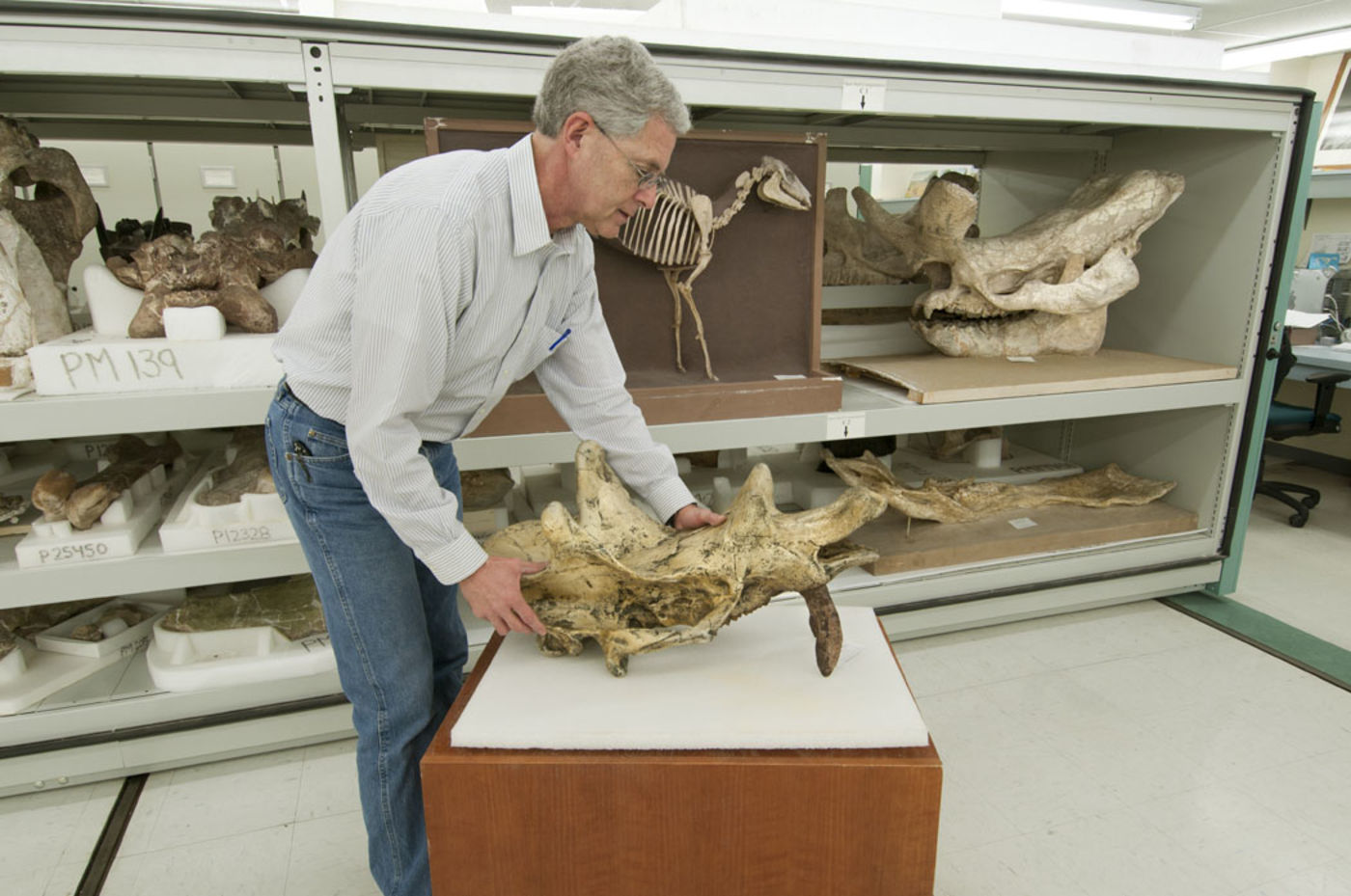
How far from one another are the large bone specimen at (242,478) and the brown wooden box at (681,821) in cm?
117

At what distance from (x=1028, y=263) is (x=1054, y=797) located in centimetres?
196

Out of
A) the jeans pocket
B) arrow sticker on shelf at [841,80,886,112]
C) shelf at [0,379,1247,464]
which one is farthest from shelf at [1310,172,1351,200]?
the jeans pocket

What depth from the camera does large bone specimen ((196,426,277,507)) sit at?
7.40 ft

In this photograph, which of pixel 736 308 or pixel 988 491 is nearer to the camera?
pixel 736 308

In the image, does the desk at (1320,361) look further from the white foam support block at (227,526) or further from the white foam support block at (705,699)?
the white foam support block at (227,526)

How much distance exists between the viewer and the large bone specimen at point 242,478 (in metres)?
2.26

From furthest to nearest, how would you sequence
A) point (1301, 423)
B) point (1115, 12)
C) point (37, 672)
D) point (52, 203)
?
point (1115, 12) < point (1301, 423) < point (52, 203) < point (37, 672)

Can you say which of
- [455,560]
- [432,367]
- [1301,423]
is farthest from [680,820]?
[1301,423]

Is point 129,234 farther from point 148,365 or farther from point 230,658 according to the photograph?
point 230,658

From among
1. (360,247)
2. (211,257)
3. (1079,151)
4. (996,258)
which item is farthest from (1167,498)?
(211,257)

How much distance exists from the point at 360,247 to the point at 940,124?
2742mm

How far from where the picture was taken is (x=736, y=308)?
264cm

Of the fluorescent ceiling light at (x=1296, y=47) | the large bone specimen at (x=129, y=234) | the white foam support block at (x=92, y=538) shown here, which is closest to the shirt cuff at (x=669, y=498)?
the white foam support block at (x=92, y=538)

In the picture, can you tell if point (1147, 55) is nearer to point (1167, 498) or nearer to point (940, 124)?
point (940, 124)
